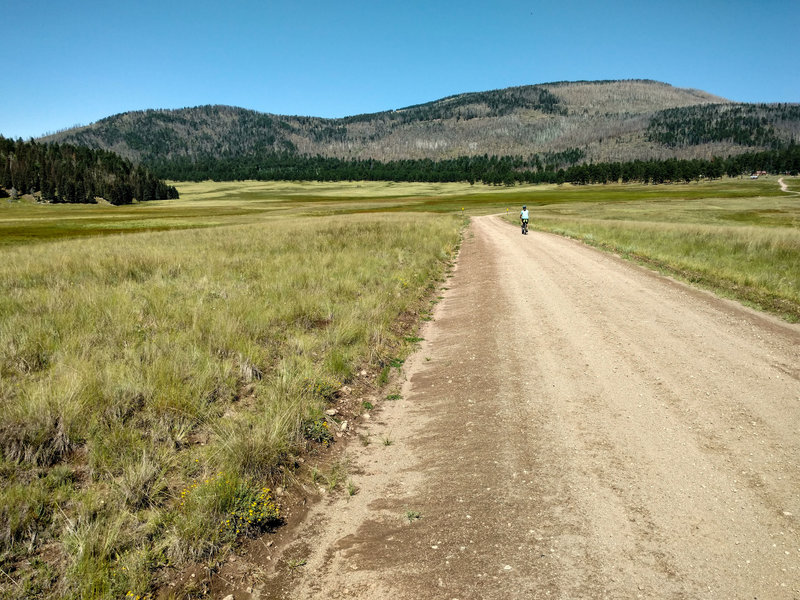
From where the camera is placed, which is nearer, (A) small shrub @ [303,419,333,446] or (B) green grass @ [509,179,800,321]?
(A) small shrub @ [303,419,333,446]

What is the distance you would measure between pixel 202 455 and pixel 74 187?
14111 cm

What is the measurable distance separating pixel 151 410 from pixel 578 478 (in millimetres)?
4921

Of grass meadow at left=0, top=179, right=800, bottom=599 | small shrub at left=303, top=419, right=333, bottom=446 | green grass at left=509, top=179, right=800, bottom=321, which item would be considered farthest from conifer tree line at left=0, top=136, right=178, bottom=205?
small shrub at left=303, top=419, right=333, bottom=446

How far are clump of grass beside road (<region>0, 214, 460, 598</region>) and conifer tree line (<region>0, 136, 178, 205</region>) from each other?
130 metres

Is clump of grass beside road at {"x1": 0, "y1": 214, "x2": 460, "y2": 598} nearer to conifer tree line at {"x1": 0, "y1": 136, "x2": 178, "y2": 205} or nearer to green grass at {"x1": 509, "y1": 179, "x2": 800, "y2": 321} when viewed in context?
green grass at {"x1": 509, "y1": 179, "x2": 800, "y2": 321}

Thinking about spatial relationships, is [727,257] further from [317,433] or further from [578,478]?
Answer: [317,433]

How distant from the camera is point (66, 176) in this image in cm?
11225

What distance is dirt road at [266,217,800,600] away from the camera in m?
3.29

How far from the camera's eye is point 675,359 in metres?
7.35

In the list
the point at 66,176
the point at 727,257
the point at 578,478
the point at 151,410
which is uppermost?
the point at 66,176

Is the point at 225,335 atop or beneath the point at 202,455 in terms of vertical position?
atop

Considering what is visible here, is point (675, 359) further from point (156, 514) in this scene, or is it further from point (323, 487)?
point (156, 514)

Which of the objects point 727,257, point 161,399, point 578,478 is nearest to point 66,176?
point 161,399

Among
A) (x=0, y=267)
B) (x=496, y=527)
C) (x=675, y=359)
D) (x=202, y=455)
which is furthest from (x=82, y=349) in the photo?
(x=0, y=267)
